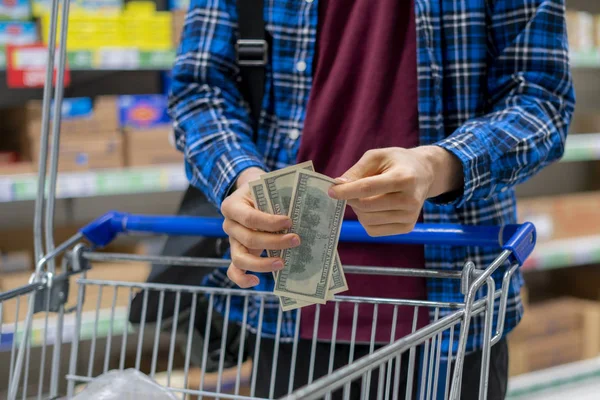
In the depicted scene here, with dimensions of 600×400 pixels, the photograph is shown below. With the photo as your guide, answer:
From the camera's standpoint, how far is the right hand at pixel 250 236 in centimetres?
79

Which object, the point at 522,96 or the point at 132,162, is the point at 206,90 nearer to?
the point at 522,96

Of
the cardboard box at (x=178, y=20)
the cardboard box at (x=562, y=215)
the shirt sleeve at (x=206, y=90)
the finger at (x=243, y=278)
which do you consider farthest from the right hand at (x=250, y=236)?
the cardboard box at (x=562, y=215)

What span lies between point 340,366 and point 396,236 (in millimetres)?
230

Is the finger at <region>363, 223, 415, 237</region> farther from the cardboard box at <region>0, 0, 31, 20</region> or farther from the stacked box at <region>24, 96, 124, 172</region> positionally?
the cardboard box at <region>0, 0, 31, 20</region>

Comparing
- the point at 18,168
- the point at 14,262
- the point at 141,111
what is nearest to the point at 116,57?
the point at 141,111

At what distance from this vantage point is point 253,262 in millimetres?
816

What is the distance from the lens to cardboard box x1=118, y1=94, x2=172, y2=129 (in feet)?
6.98

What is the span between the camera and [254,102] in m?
1.12

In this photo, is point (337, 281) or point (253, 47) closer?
point (337, 281)

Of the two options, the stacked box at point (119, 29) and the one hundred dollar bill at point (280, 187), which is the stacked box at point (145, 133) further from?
the one hundred dollar bill at point (280, 187)

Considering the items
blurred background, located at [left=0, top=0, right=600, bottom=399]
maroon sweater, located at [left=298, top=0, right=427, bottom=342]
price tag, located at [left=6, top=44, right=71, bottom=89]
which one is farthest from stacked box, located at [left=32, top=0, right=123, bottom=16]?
maroon sweater, located at [left=298, top=0, right=427, bottom=342]

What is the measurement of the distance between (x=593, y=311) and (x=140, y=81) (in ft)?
5.95

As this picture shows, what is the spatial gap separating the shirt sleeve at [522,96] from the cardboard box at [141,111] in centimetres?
131

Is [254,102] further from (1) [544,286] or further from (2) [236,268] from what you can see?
(1) [544,286]
